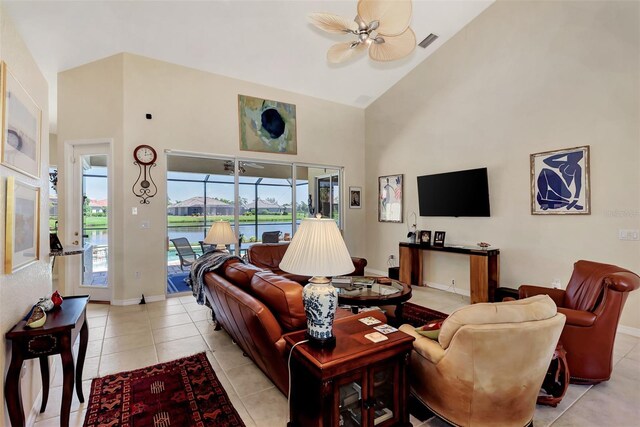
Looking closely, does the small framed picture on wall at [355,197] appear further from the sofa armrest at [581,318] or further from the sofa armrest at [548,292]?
the sofa armrest at [581,318]

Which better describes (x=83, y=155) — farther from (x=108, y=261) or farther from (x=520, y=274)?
(x=520, y=274)

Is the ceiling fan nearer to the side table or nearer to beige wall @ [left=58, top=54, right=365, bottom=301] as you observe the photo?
beige wall @ [left=58, top=54, right=365, bottom=301]

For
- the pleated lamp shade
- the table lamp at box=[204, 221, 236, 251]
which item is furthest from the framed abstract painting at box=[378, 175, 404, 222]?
the pleated lamp shade

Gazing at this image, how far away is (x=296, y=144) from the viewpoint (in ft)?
20.4

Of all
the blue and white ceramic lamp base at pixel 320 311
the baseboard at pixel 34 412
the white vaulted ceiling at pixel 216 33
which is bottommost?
the baseboard at pixel 34 412

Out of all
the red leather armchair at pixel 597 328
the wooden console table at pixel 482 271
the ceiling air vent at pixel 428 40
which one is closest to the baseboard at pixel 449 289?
the wooden console table at pixel 482 271

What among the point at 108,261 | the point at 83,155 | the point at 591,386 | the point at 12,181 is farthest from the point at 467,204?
the point at 83,155

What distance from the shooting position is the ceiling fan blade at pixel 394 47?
3395mm

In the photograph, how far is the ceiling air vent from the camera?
5.07 meters

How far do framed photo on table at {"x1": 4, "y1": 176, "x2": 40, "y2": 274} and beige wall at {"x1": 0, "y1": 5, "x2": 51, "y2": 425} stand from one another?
0.12ft

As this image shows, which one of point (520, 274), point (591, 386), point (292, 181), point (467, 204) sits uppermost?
point (292, 181)

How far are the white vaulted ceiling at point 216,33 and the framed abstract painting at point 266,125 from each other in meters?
0.42

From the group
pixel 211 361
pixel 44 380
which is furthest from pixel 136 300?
pixel 44 380

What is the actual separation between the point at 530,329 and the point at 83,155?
19.2 ft
